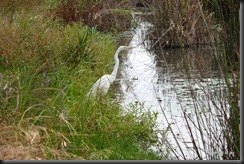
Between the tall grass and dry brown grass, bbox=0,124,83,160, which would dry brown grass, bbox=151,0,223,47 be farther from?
dry brown grass, bbox=0,124,83,160

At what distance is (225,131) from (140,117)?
7.33 ft

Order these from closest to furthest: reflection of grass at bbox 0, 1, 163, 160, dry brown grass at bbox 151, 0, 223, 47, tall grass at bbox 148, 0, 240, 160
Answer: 1. tall grass at bbox 148, 0, 240, 160
2. reflection of grass at bbox 0, 1, 163, 160
3. dry brown grass at bbox 151, 0, 223, 47

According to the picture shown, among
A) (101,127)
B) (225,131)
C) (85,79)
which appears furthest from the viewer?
(85,79)

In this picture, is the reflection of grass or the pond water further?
the pond water

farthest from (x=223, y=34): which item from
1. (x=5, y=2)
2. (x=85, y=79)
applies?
(x=5, y=2)

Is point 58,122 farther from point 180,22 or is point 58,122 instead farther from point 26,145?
point 180,22

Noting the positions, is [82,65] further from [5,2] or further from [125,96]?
[5,2]

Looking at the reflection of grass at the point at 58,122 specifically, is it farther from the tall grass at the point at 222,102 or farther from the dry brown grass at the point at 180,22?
the dry brown grass at the point at 180,22

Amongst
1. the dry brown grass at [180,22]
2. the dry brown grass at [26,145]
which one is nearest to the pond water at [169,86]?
the dry brown grass at [180,22]

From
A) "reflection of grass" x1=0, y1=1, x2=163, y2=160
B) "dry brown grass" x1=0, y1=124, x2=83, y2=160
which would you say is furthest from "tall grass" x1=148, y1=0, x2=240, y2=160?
"dry brown grass" x1=0, y1=124, x2=83, y2=160

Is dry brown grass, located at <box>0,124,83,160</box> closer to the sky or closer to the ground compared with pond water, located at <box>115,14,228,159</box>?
closer to the sky

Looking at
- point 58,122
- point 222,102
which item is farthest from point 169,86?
point 222,102

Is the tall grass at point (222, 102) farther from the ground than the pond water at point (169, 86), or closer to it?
farther from the ground

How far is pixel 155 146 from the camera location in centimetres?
646
